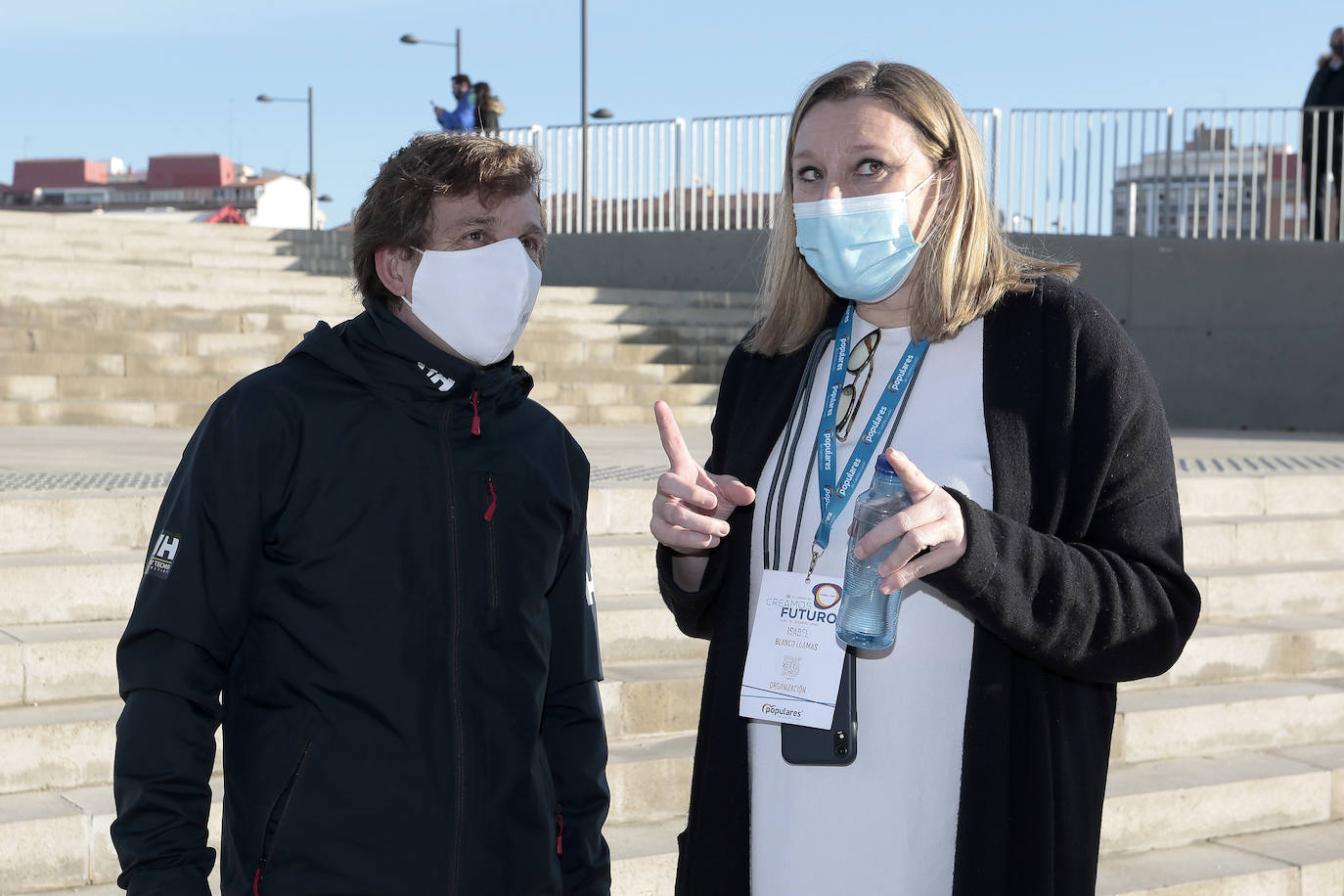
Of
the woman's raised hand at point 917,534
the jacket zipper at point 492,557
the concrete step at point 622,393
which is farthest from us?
the concrete step at point 622,393

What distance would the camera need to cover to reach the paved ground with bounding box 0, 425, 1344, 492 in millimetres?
5641

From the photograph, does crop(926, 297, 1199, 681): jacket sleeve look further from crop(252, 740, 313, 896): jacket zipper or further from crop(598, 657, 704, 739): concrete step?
crop(598, 657, 704, 739): concrete step

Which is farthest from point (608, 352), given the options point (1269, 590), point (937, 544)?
point (937, 544)

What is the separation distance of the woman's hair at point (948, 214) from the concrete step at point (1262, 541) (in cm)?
429

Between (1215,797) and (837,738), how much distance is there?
324 centimetres

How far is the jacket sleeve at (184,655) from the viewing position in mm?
1908

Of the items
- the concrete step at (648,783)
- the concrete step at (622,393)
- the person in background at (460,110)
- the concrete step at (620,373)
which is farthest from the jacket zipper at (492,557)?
the person in background at (460,110)

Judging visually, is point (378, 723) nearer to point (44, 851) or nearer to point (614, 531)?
point (44, 851)

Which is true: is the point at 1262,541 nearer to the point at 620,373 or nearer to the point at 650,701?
the point at 650,701

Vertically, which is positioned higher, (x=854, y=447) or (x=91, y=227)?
(x=91, y=227)

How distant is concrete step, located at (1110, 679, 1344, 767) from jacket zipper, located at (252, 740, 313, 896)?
366 cm

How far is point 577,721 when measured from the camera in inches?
92.9

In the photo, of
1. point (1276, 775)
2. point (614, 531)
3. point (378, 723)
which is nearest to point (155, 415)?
point (614, 531)

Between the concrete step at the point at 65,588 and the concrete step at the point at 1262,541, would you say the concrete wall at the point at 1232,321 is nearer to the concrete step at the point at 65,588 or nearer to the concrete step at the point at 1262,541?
the concrete step at the point at 1262,541
